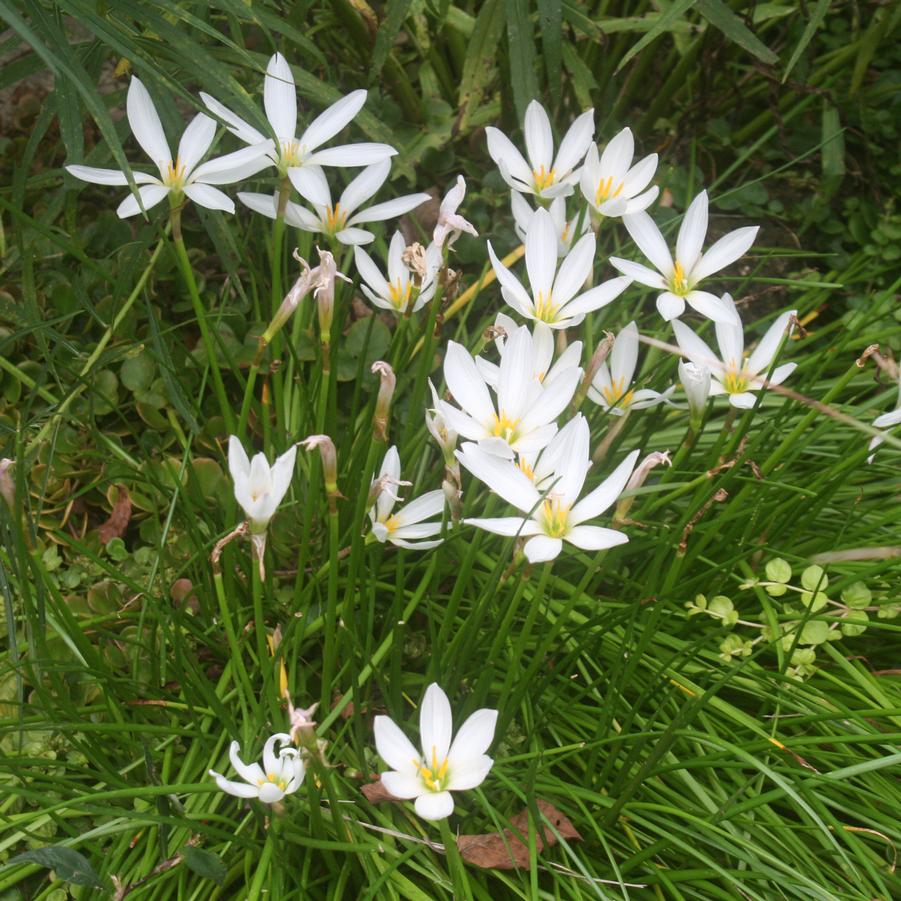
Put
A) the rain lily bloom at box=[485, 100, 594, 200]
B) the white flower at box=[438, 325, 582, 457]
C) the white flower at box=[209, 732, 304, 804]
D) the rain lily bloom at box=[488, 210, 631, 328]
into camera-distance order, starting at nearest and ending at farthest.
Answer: the white flower at box=[209, 732, 304, 804] → the white flower at box=[438, 325, 582, 457] → the rain lily bloom at box=[488, 210, 631, 328] → the rain lily bloom at box=[485, 100, 594, 200]

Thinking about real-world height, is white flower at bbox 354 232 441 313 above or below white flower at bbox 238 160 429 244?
below

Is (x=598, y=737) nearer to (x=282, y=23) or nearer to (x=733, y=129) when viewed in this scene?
(x=282, y=23)

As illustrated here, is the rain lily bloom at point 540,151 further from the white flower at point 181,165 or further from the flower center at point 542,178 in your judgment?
the white flower at point 181,165

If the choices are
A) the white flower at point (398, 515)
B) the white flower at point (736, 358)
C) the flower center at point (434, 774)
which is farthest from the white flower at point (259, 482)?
the white flower at point (736, 358)

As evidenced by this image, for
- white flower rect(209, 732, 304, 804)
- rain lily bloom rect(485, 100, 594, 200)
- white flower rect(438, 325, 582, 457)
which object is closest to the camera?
white flower rect(209, 732, 304, 804)

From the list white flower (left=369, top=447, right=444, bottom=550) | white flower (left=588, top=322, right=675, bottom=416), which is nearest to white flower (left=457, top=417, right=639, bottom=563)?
white flower (left=369, top=447, right=444, bottom=550)

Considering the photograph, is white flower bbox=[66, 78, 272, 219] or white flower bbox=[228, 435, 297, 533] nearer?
white flower bbox=[228, 435, 297, 533]

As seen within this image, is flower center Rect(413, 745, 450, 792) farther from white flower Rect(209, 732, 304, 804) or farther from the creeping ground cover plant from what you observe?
white flower Rect(209, 732, 304, 804)
